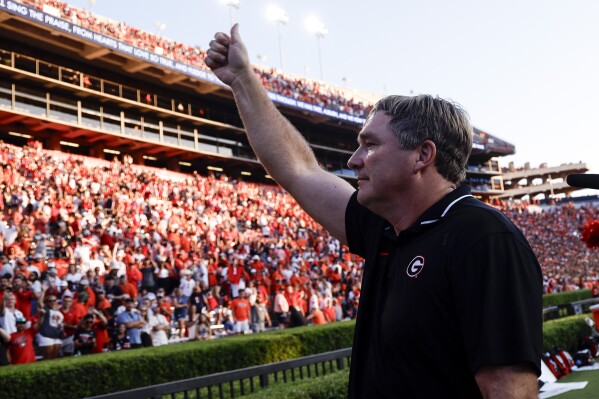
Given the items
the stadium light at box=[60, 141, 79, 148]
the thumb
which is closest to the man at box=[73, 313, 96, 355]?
the thumb

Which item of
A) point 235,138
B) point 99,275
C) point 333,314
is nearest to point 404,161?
point 99,275

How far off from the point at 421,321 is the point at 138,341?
1126 cm

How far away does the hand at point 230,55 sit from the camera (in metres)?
2.60

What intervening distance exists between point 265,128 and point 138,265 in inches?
533

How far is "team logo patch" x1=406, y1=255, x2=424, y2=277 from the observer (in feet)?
5.48

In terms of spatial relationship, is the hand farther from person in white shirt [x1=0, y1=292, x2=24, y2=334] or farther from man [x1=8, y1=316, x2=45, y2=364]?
person in white shirt [x1=0, y1=292, x2=24, y2=334]

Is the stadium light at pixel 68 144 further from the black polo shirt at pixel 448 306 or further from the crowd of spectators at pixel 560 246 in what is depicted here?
the black polo shirt at pixel 448 306

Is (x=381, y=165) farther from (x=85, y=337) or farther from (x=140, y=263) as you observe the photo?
(x=140, y=263)

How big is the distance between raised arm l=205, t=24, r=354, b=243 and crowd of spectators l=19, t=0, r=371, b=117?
88.7ft

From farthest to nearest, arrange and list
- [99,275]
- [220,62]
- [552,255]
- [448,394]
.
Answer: [552,255], [99,275], [220,62], [448,394]

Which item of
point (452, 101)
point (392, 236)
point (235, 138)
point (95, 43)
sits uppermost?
point (95, 43)

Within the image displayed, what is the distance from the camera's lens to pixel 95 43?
28062 millimetres

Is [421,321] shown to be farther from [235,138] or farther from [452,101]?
[235,138]

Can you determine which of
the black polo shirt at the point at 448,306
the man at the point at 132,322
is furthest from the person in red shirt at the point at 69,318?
the black polo shirt at the point at 448,306
